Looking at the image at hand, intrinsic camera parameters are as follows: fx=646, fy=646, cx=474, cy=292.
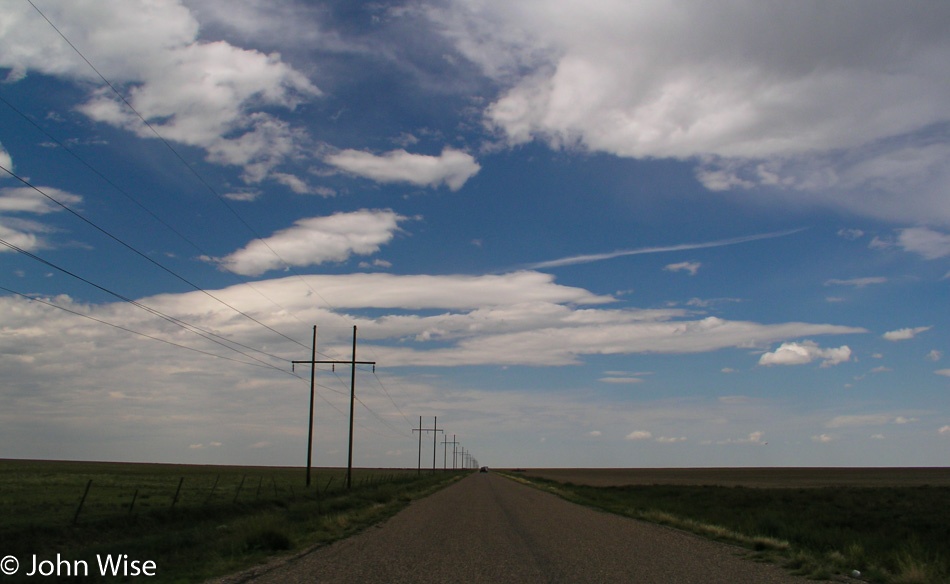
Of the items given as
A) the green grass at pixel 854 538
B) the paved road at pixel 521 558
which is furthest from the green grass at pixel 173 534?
the green grass at pixel 854 538

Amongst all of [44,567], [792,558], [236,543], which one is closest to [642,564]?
[792,558]

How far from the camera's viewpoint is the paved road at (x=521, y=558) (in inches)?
461

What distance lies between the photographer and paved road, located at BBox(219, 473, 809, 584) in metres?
11.7

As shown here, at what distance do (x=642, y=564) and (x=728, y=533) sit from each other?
26.7 ft

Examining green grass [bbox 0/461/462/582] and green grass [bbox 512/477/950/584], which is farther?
green grass [bbox 0/461/462/582]

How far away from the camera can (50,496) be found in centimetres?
3347

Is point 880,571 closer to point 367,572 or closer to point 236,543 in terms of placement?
point 367,572

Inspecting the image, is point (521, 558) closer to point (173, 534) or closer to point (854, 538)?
point (173, 534)

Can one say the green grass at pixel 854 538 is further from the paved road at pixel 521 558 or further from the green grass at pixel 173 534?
the green grass at pixel 173 534

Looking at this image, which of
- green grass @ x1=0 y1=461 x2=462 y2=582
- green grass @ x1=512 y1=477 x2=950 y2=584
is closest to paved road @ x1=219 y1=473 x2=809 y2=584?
green grass @ x1=512 y1=477 x2=950 y2=584

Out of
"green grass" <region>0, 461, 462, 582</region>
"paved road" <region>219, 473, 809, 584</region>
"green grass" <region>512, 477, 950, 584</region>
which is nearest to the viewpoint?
"paved road" <region>219, 473, 809, 584</region>

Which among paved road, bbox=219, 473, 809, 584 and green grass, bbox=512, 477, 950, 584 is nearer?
paved road, bbox=219, 473, 809, 584

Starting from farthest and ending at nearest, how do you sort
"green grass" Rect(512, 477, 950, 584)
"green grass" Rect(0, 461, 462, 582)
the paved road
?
1. "green grass" Rect(0, 461, 462, 582)
2. "green grass" Rect(512, 477, 950, 584)
3. the paved road

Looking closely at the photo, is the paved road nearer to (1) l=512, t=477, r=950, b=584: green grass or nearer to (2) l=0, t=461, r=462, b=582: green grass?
(1) l=512, t=477, r=950, b=584: green grass
